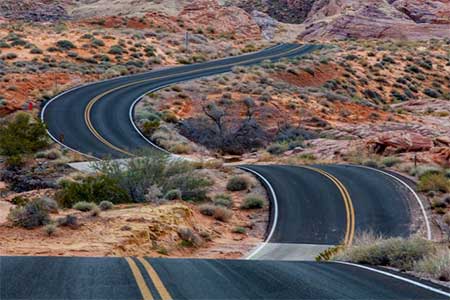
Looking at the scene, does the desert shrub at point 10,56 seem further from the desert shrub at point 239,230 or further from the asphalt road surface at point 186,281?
the asphalt road surface at point 186,281

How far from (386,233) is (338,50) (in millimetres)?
57133

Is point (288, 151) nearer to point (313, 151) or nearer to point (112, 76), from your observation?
point (313, 151)

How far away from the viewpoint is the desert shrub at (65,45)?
58934 millimetres

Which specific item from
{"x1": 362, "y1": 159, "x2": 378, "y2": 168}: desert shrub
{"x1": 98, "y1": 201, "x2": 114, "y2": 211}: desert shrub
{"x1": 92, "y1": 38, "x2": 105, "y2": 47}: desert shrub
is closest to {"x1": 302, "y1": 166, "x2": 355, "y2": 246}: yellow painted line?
{"x1": 362, "y1": 159, "x2": 378, "y2": 168}: desert shrub

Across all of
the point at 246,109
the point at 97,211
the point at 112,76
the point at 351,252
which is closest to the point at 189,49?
the point at 112,76

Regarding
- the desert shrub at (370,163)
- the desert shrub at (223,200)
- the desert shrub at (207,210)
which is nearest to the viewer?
the desert shrub at (207,210)

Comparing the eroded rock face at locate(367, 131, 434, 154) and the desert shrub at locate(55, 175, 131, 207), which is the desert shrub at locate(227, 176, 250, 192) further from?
the eroded rock face at locate(367, 131, 434, 154)

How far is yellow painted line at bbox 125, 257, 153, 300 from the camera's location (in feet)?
24.5

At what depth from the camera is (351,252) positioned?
41.0 feet

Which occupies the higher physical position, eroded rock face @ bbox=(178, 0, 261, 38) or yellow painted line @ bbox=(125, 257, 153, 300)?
eroded rock face @ bbox=(178, 0, 261, 38)

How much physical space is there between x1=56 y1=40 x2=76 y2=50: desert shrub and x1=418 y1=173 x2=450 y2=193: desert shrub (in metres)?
43.4

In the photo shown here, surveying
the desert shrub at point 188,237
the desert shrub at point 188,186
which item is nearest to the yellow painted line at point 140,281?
the desert shrub at point 188,237

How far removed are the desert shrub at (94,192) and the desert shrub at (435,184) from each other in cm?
1263

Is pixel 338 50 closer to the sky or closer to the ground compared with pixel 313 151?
closer to the sky
